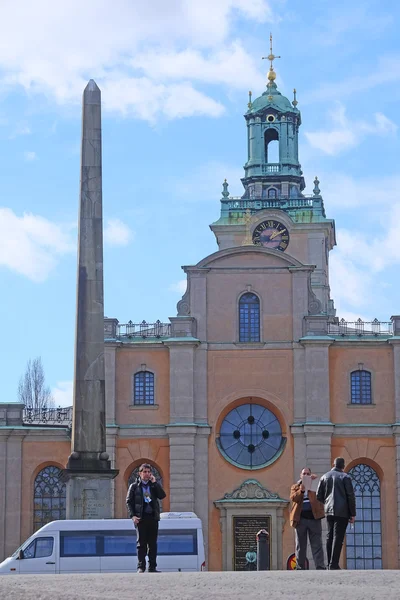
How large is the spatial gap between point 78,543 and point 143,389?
17.0m

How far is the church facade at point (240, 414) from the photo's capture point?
159 feet

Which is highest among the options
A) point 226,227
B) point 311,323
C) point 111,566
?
point 226,227

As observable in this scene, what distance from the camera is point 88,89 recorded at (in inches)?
1214

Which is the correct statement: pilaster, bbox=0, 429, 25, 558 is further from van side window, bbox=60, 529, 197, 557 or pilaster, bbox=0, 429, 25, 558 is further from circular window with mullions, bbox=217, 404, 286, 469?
van side window, bbox=60, 529, 197, 557

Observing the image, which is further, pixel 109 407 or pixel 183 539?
pixel 109 407

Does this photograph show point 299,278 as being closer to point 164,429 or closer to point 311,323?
point 311,323

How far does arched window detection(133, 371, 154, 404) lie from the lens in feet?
163

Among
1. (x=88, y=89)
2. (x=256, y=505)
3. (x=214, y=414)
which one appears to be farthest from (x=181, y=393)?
(x=88, y=89)

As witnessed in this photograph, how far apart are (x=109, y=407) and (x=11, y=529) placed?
211 inches

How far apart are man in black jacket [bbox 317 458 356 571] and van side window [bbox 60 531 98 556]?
1228cm

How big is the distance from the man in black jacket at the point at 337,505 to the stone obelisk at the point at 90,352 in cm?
803

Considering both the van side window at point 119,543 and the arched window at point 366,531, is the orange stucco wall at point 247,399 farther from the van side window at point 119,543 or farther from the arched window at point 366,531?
the van side window at point 119,543

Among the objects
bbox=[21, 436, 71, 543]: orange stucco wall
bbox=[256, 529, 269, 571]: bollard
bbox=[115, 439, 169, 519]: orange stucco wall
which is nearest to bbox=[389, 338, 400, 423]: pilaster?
bbox=[115, 439, 169, 519]: orange stucco wall

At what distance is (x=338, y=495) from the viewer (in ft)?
68.5
